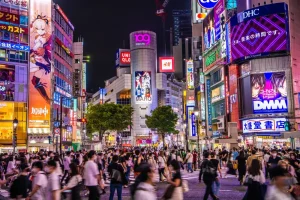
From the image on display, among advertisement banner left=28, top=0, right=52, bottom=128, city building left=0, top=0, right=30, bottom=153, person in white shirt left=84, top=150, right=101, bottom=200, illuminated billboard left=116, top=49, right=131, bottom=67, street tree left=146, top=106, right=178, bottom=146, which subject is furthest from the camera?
illuminated billboard left=116, top=49, right=131, bottom=67

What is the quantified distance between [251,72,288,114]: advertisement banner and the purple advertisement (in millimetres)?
2820

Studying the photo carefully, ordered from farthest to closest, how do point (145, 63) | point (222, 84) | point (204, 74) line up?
point (145, 63) < point (204, 74) < point (222, 84)

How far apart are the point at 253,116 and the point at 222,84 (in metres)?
11.2

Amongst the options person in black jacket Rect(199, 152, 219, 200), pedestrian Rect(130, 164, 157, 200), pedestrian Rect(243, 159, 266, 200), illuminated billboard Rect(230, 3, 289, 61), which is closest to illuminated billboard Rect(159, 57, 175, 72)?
illuminated billboard Rect(230, 3, 289, 61)

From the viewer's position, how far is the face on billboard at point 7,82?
198 ft

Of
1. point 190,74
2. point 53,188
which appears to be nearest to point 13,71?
point 190,74

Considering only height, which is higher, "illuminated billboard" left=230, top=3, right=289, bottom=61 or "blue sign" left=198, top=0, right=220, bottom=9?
"blue sign" left=198, top=0, right=220, bottom=9

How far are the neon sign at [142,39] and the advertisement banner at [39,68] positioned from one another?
5442 centimetres

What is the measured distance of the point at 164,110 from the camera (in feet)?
283

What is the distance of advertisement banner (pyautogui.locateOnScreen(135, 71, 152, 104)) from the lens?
4515 inches

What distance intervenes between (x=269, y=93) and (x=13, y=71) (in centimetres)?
3534

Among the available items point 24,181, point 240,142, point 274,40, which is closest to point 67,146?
point 240,142

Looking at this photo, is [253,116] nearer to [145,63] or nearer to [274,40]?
[274,40]

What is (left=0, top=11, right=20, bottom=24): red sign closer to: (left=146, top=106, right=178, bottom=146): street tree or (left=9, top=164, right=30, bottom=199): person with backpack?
(left=146, top=106, right=178, bottom=146): street tree
